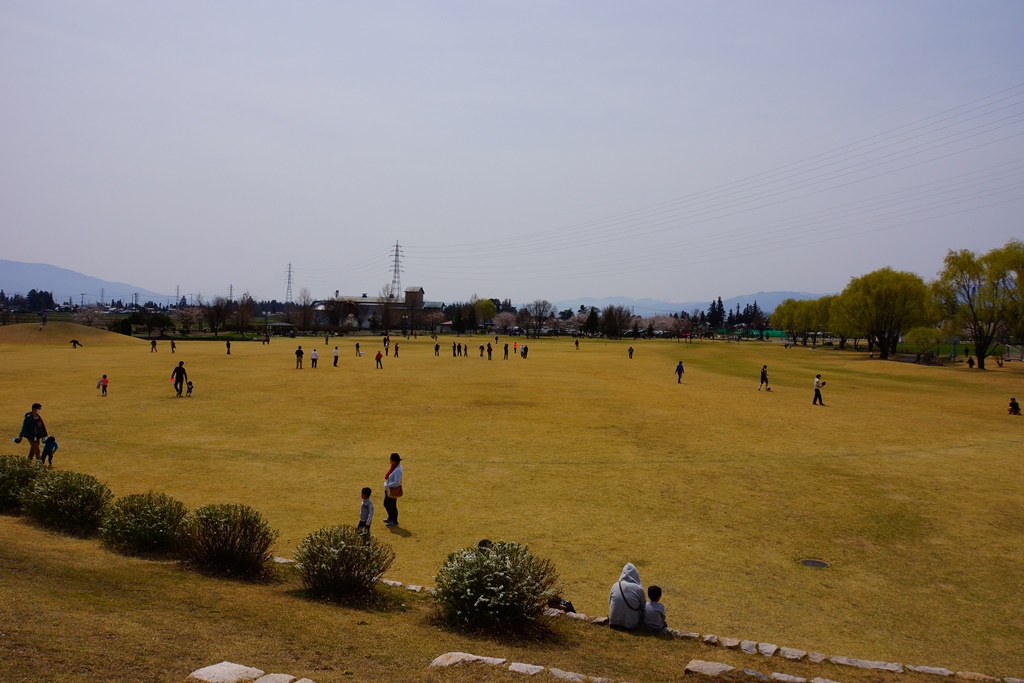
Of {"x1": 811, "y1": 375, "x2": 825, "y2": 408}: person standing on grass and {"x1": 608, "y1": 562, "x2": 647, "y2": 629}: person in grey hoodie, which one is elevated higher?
{"x1": 811, "y1": 375, "x2": 825, "y2": 408}: person standing on grass

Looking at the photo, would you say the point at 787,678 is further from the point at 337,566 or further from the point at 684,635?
the point at 337,566

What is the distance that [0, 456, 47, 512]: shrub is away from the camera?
1310 centimetres

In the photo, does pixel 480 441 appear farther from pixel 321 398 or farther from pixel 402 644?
pixel 402 644

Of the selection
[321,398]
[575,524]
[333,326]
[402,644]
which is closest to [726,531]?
[575,524]

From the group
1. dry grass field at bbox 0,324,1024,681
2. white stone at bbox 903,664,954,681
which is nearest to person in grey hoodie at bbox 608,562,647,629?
dry grass field at bbox 0,324,1024,681

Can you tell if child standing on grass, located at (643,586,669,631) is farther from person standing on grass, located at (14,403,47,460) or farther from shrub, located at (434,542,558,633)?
person standing on grass, located at (14,403,47,460)

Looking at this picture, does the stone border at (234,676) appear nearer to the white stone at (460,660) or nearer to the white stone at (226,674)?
the white stone at (226,674)

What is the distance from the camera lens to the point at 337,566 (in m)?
9.60

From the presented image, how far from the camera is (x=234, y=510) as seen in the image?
35.1 ft

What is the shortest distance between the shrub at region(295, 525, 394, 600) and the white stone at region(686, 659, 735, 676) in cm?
498

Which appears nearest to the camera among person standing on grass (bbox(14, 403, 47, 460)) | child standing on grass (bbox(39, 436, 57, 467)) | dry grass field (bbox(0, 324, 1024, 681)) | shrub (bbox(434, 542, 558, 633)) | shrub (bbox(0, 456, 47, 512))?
shrub (bbox(434, 542, 558, 633))

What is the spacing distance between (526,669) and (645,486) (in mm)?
12039

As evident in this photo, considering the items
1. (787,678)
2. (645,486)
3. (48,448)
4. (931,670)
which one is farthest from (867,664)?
(48,448)

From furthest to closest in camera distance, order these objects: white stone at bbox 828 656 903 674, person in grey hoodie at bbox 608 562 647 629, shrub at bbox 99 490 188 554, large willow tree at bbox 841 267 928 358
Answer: large willow tree at bbox 841 267 928 358 < shrub at bbox 99 490 188 554 < person in grey hoodie at bbox 608 562 647 629 < white stone at bbox 828 656 903 674
